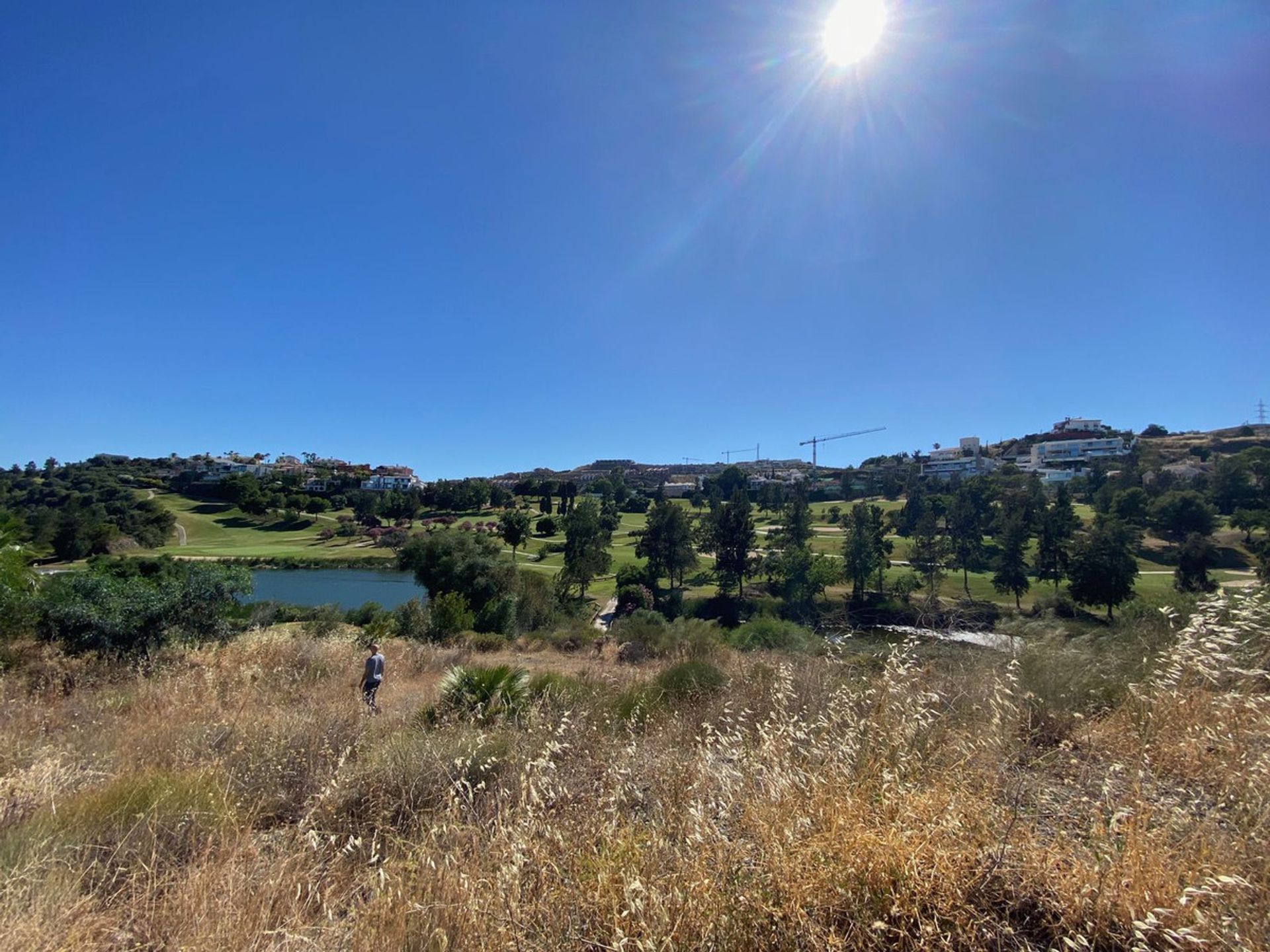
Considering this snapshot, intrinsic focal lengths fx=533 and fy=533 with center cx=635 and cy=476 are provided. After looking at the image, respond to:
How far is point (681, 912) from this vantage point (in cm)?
181

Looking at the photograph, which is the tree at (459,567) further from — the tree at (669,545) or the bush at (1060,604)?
the bush at (1060,604)

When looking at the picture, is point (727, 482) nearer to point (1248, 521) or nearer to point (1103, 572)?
point (1248, 521)

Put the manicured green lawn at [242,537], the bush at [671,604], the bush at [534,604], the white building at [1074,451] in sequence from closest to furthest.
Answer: the bush at [534,604], the bush at [671,604], the manicured green lawn at [242,537], the white building at [1074,451]

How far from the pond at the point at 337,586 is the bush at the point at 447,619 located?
24987 millimetres

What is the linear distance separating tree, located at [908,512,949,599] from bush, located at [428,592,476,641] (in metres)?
34.6

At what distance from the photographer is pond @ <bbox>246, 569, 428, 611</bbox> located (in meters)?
47.2

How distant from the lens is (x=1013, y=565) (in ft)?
127

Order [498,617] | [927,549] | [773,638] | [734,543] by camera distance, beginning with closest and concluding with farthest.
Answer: [773,638]
[498,617]
[927,549]
[734,543]

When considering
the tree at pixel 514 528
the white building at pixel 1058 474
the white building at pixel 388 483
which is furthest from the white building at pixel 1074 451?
the white building at pixel 388 483

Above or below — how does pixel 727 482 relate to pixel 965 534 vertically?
above

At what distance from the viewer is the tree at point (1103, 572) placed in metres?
31.7

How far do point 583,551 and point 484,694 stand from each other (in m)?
41.7

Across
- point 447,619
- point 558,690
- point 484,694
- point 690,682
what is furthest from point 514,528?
point 690,682

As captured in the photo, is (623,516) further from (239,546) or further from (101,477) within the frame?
(101,477)
